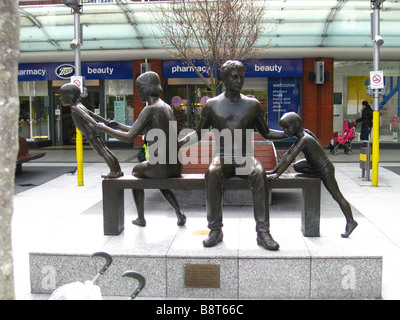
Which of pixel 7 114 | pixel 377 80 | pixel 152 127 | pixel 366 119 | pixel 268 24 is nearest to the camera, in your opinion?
pixel 7 114

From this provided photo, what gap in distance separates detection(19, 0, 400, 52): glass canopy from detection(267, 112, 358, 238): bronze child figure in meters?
11.5

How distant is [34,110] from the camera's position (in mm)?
20641

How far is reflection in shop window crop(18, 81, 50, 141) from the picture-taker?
20453 millimetres

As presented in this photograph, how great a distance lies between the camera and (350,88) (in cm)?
1933

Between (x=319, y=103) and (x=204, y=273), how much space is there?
49.9 feet

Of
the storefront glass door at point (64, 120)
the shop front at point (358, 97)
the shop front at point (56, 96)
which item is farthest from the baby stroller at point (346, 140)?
the storefront glass door at point (64, 120)

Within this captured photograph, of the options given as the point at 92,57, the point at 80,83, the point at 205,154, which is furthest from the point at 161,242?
the point at 92,57

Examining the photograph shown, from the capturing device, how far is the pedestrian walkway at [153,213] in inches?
202

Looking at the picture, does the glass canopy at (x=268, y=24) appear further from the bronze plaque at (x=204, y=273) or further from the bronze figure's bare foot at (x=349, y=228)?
the bronze plaque at (x=204, y=273)

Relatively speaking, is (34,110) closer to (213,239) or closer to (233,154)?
(233,154)

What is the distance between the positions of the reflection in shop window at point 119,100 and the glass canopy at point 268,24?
227 centimetres

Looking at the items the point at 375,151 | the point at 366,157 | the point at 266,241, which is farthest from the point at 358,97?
the point at 266,241

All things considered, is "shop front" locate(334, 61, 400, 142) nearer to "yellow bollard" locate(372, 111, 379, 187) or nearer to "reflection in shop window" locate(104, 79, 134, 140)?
"reflection in shop window" locate(104, 79, 134, 140)

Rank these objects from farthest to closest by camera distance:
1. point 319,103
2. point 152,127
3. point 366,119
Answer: point 319,103 < point 366,119 < point 152,127
